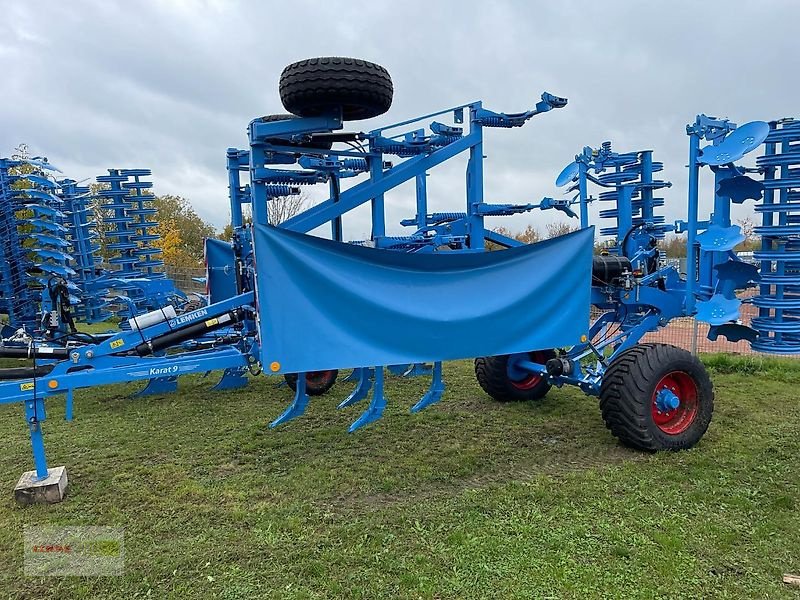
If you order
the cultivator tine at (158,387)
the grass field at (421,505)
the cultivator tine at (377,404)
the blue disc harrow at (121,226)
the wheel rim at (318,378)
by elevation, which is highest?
the blue disc harrow at (121,226)

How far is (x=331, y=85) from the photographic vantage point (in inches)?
167

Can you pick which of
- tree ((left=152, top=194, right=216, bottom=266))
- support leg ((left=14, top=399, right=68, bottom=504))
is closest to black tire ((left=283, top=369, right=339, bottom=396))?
support leg ((left=14, top=399, right=68, bottom=504))

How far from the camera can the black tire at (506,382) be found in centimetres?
689

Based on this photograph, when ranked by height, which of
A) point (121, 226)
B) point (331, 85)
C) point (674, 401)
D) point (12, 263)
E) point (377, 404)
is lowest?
point (674, 401)

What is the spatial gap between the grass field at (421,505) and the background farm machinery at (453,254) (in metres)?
0.53

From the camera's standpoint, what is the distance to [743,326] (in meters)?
5.17

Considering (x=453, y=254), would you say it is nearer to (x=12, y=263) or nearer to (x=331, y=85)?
(x=331, y=85)

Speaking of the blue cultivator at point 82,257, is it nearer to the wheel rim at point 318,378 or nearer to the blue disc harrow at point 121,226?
the blue disc harrow at point 121,226

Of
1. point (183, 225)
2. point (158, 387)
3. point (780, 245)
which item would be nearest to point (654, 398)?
point (780, 245)

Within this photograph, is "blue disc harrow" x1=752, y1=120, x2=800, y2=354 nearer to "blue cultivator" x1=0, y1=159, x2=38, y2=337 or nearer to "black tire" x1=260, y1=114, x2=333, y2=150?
"black tire" x1=260, y1=114, x2=333, y2=150

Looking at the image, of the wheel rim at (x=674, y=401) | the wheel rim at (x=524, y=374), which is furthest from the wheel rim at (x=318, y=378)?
the wheel rim at (x=674, y=401)

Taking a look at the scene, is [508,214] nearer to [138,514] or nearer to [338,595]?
[338,595]

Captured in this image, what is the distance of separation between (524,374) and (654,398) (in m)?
2.00

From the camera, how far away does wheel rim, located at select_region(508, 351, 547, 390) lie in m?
6.86
